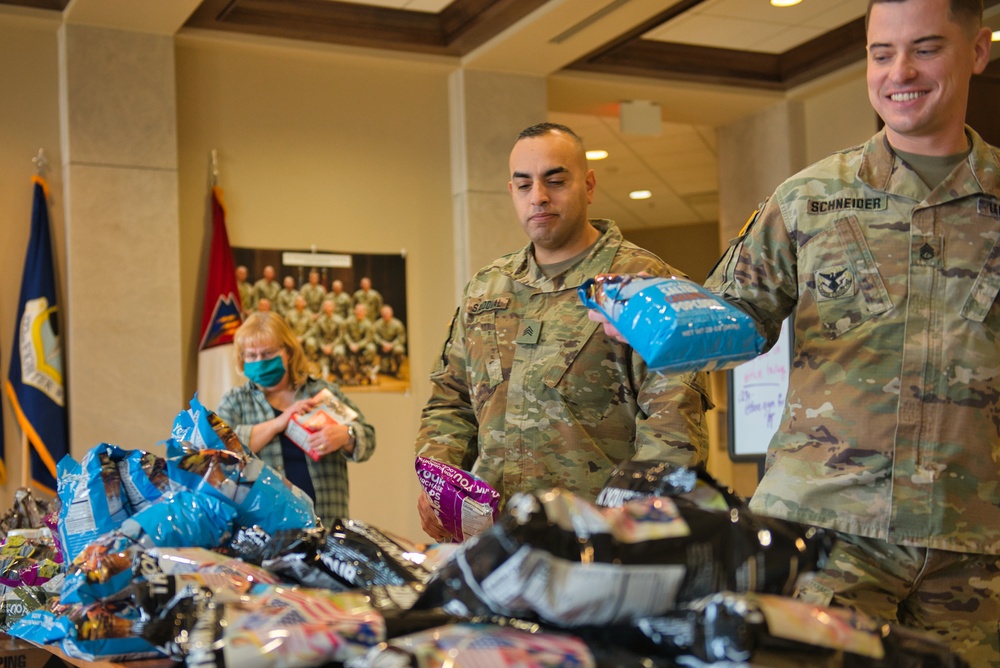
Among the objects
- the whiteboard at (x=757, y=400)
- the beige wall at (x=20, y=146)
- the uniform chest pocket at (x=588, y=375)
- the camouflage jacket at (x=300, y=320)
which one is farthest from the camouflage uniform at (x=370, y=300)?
the uniform chest pocket at (x=588, y=375)

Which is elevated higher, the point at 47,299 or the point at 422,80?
the point at 422,80

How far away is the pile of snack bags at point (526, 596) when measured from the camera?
89cm

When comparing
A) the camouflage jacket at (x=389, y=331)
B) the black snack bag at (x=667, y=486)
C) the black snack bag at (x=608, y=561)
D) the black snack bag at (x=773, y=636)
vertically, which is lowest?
the black snack bag at (x=773, y=636)

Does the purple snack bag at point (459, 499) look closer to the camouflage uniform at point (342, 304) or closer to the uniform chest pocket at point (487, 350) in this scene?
the uniform chest pocket at point (487, 350)

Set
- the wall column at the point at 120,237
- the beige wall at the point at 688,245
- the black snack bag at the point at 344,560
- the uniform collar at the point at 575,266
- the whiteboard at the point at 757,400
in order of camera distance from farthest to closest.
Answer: the beige wall at the point at 688,245
the wall column at the point at 120,237
the whiteboard at the point at 757,400
the uniform collar at the point at 575,266
the black snack bag at the point at 344,560

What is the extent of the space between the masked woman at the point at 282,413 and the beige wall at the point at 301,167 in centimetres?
139

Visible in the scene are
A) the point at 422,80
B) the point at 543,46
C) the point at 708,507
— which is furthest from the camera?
the point at 422,80

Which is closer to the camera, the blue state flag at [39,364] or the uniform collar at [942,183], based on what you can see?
the uniform collar at [942,183]

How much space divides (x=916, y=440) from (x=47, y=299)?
4.48 metres

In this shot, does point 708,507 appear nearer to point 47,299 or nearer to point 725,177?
point 47,299

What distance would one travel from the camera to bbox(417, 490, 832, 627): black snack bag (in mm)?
893

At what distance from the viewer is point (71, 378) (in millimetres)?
5223

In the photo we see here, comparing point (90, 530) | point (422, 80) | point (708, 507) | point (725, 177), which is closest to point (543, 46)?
point (422, 80)

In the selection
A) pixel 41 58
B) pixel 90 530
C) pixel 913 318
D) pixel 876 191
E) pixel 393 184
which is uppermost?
pixel 41 58
